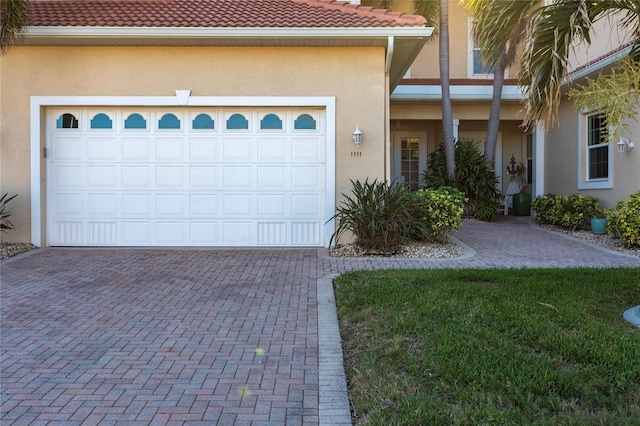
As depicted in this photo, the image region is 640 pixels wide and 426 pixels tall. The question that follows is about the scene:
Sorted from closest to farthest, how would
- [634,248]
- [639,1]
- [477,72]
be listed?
[639,1] < [634,248] < [477,72]

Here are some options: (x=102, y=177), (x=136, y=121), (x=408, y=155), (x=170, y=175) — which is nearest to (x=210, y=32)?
(x=136, y=121)

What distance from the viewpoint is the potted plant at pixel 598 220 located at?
11125mm

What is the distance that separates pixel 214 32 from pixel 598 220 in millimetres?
9189

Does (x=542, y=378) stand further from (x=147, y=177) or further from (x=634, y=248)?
(x=147, y=177)

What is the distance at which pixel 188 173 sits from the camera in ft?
32.5

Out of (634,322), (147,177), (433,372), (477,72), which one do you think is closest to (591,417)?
(433,372)

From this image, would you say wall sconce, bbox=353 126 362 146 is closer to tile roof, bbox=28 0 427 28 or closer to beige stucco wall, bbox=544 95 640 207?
tile roof, bbox=28 0 427 28

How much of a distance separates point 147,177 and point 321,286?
Answer: 5024 millimetres

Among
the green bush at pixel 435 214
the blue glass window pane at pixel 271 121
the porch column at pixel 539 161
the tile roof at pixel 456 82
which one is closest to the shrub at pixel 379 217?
the green bush at pixel 435 214

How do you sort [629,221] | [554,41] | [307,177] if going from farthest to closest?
1. [307,177]
2. [629,221]
3. [554,41]

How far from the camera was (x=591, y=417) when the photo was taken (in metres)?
2.97

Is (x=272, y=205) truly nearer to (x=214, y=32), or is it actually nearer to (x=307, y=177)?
(x=307, y=177)

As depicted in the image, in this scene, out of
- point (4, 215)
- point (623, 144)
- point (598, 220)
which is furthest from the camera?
point (598, 220)

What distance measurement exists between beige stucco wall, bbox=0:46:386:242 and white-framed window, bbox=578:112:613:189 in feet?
20.3
